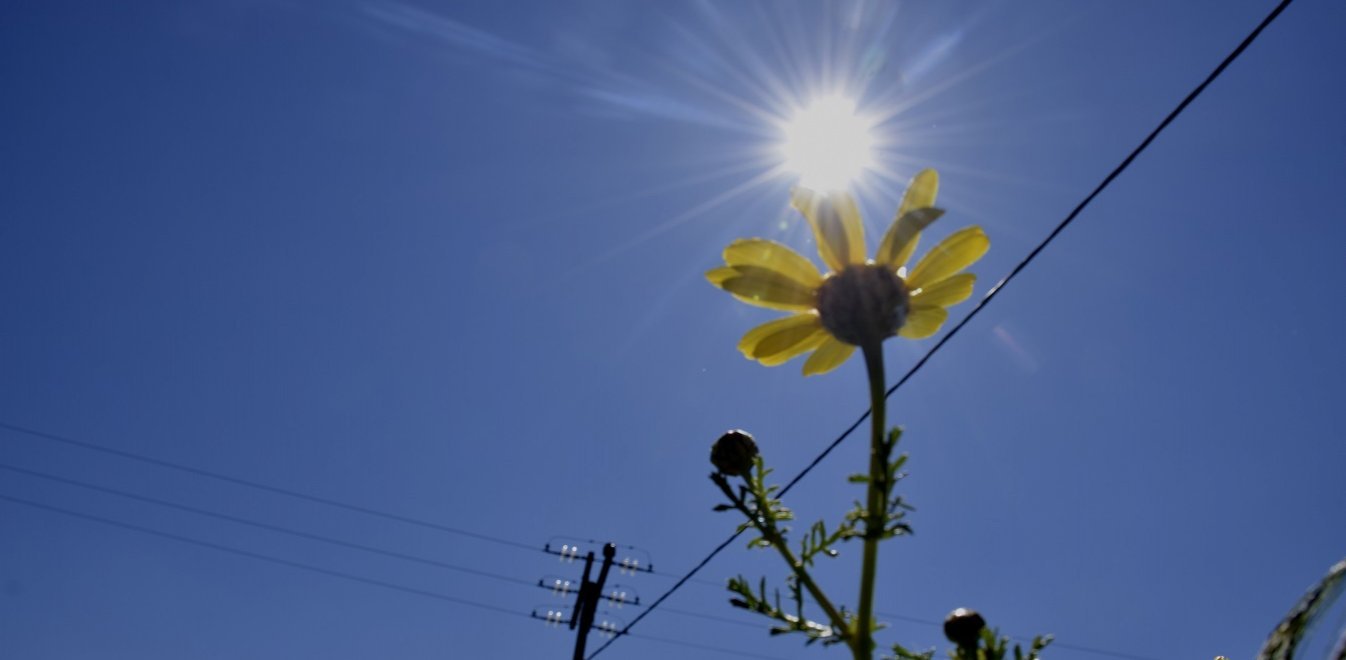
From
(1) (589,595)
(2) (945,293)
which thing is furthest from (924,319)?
(1) (589,595)

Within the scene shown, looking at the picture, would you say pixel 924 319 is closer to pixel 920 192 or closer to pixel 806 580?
pixel 920 192

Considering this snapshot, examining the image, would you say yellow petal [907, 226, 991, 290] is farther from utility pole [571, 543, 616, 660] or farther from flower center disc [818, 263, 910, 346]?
utility pole [571, 543, 616, 660]

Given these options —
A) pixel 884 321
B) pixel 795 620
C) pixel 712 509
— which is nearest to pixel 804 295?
pixel 884 321

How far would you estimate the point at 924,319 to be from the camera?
50.8 inches

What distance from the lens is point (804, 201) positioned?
1310mm

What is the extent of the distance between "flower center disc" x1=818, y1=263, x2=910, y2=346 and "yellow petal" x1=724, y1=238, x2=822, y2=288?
0.05 m

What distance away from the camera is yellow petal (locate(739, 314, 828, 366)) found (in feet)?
4.24

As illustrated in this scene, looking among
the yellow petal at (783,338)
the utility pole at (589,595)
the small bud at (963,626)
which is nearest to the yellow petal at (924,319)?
the yellow petal at (783,338)

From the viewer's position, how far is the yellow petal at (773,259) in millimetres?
1256

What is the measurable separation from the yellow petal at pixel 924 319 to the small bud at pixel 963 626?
396 mm

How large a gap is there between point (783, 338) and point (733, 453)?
0.61ft

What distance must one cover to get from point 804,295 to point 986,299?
7.43 ft

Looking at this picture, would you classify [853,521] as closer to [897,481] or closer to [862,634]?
[897,481]

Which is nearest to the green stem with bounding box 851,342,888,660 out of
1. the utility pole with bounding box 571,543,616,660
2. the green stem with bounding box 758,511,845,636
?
the green stem with bounding box 758,511,845,636
